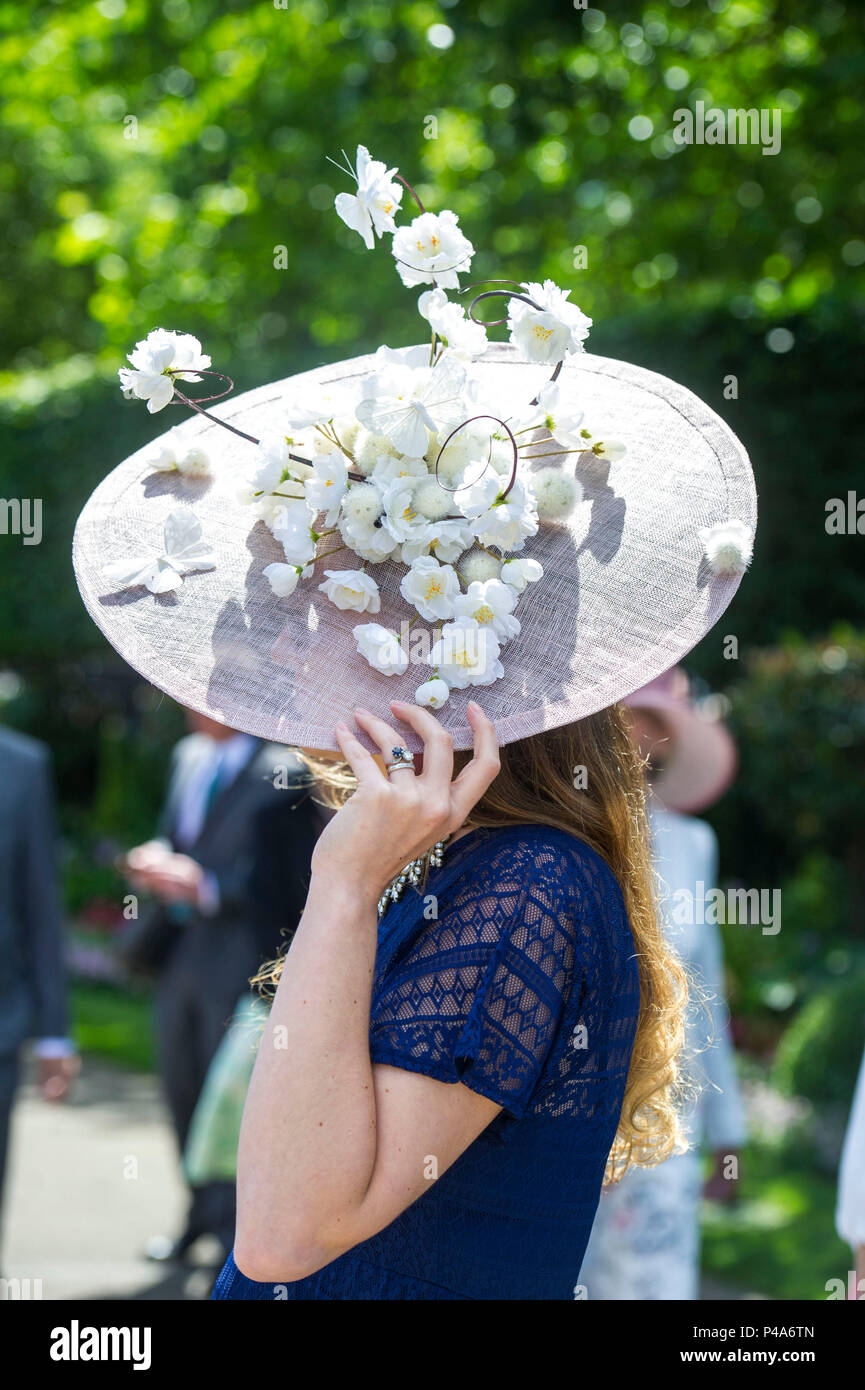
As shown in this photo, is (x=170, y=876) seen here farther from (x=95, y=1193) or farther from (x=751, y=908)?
(x=751, y=908)

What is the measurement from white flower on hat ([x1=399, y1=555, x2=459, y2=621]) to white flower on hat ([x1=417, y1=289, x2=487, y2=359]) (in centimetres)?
31

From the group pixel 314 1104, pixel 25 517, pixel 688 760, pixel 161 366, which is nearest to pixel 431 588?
pixel 161 366

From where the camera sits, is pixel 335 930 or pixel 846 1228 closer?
pixel 335 930

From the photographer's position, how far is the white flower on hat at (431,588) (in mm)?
1737

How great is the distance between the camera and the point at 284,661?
5.84ft

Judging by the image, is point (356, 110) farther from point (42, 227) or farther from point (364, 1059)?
point (42, 227)

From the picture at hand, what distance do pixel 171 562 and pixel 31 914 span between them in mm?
3174

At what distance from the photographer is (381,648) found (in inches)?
68.0

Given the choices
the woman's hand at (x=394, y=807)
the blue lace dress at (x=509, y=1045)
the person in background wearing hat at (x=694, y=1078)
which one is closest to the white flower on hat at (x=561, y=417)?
the woman's hand at (x=394, y=807)

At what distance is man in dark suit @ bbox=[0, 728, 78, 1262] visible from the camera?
15.1ft

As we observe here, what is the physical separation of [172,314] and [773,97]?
6.35 meters

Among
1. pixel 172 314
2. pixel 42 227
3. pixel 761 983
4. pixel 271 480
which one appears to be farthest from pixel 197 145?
pixel 42 227
